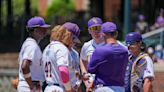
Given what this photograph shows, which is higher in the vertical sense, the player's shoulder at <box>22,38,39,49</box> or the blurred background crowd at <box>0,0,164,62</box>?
the player's shoulder at <box>22,38,39,49</box>

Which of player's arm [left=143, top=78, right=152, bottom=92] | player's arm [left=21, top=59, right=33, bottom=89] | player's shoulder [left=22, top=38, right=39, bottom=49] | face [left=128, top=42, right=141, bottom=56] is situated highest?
player's shoulder [left=22, top=38, right=39, bottom=49]

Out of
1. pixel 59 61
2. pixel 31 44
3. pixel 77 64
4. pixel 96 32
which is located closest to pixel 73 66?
pixel 77 64

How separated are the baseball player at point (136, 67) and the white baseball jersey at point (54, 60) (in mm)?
996

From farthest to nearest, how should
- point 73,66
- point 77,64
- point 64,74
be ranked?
point 77,64
point 73,66
point 64,74

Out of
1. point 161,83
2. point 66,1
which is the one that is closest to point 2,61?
point 161,83

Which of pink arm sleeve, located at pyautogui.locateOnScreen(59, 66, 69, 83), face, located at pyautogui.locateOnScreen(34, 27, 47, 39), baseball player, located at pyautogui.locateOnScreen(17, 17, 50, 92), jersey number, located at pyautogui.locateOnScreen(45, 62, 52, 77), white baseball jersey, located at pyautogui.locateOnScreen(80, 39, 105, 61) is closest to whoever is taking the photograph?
pink arm sleeve, located at pyautogui.locateOnScreen(59, 66, 69, 83)

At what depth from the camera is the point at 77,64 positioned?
8.77 m

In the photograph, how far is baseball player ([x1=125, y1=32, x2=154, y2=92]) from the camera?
8.46 m

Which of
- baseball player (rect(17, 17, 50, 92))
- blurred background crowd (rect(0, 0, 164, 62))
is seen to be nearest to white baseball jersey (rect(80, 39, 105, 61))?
baseball player (rect(17, 17, 50, 92))

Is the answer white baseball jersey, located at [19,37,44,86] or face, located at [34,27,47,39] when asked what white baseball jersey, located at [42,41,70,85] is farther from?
face, located at [34,27,47,39]

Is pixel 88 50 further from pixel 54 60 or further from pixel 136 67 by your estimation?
pixel 54 60

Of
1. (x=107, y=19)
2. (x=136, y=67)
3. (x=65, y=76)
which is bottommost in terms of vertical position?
(x=107, y=19)

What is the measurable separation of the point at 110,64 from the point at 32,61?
1.27 meters

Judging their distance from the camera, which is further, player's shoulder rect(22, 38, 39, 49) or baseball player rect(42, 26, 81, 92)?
player's shoulder rect(22, 38, 39, 49)
